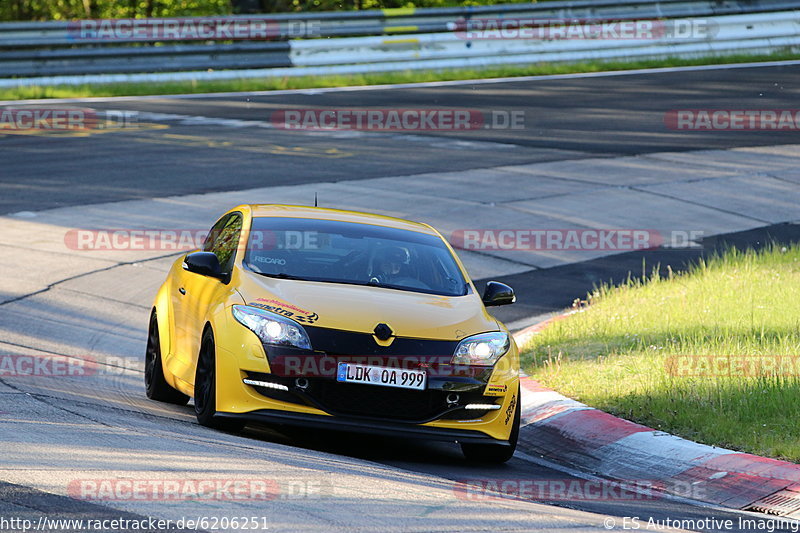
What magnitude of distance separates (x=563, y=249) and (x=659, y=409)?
7371mm

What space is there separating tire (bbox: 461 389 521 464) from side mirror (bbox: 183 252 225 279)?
1958mm

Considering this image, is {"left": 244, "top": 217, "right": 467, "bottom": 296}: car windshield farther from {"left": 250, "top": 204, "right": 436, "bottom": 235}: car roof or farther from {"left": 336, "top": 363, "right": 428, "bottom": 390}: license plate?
{"left": 336, "top": 363, "right": 428, "bottom": 390}: license plate

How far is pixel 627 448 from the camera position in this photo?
799 cm

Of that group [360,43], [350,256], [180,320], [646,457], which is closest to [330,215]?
[350,256]

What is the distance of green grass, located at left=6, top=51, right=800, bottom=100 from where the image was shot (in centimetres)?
2534

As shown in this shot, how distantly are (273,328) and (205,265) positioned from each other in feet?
3.37

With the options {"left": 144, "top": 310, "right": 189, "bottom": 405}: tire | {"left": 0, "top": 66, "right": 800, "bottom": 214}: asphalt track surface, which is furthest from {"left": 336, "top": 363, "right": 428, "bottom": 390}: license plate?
{"left": 0, "top": 66, "right": 800, "bottom": 214}: asphalt track surface

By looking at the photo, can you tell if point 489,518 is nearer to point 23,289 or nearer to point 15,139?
point 23,289


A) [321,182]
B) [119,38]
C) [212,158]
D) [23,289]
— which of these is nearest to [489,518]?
[23,289]

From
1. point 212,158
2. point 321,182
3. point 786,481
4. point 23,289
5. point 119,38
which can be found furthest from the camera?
point 119,38

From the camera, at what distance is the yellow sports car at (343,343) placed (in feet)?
24.3

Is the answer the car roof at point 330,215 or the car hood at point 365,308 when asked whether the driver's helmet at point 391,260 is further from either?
the car roof at point 330,215

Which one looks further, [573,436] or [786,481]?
[573,436]

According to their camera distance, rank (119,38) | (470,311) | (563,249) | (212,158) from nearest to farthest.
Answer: (470,311) < (563,249) < (212,158) < (119,38)
